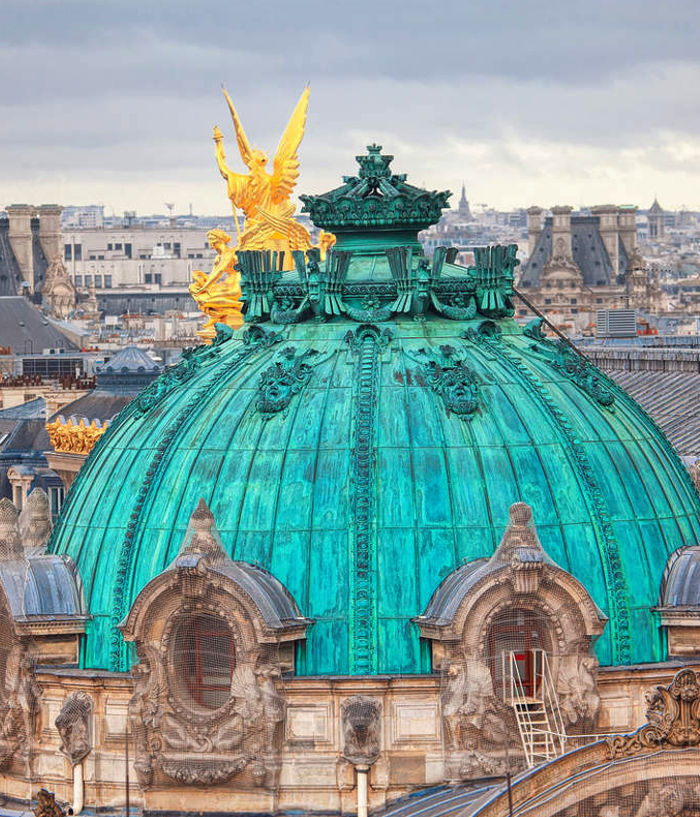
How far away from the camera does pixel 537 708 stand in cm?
3981

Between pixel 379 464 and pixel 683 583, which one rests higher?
pixel 379 464

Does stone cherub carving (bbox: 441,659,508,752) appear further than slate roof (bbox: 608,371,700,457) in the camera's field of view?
No

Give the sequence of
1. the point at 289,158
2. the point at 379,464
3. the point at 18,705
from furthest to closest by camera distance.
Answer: the point at 289,158 < the point at 18,705 < the point at 379,464

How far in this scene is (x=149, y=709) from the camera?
39.9 metres

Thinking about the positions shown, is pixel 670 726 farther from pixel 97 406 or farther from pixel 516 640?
pixel 97 406

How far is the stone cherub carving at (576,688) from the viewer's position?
130ft

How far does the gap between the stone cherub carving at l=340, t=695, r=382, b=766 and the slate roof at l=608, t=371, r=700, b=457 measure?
53.2 meters

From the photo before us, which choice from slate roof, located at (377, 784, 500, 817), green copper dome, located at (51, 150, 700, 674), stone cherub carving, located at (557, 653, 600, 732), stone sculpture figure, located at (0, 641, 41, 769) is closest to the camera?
slate roof, located at (377, 784, 500, 817)

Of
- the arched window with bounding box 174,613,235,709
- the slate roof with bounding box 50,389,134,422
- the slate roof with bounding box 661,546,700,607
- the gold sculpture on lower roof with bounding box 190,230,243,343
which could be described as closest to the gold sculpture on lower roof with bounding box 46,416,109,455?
the gold sculpture on lower roof with bounding box 190,230,243,343

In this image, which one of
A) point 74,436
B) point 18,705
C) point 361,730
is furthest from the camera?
point 74,436

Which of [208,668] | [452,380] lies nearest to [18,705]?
[208,668]

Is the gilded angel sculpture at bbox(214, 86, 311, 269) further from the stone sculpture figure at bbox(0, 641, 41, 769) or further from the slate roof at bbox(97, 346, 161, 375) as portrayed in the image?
the slate roof at bbox(97, 346, 161, 375)

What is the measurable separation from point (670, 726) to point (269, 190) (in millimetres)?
30697

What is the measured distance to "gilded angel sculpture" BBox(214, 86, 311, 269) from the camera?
5903 cm
